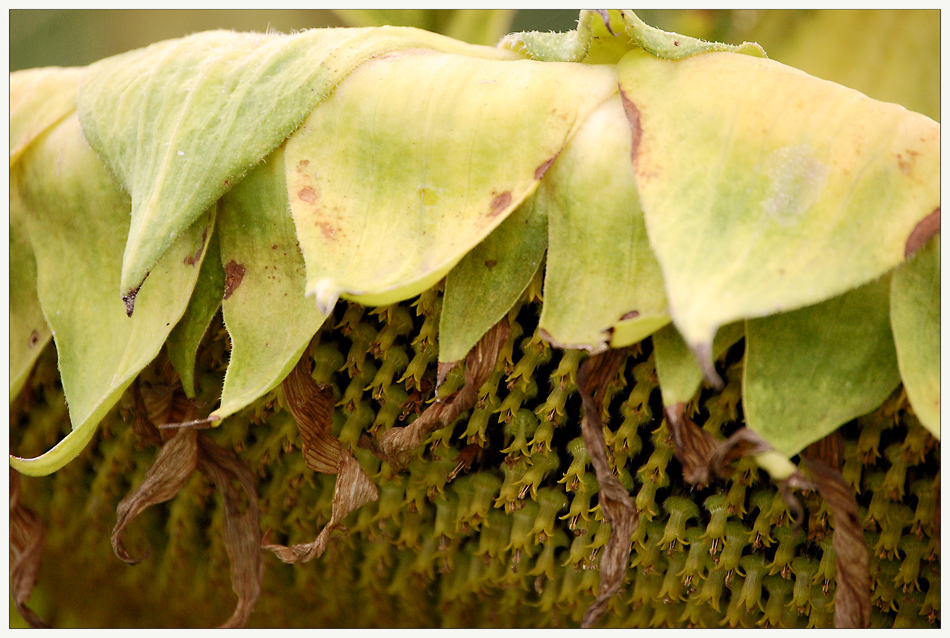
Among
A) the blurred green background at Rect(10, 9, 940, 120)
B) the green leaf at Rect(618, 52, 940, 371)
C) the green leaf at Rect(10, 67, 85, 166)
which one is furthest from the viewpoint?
the blurred green background at Rect(10, 9, 940, 120)

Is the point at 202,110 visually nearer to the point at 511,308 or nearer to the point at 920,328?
the point at 511,308

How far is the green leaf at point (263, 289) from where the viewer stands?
414mm

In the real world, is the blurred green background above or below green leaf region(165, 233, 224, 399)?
below

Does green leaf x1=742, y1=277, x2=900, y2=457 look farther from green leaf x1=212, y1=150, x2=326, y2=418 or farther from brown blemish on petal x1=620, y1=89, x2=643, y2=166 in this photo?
green leaf x1=212, y1=150, x2=326, y2=418

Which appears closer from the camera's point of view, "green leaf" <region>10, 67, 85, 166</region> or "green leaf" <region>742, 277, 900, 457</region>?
"green leaf" <region>742, 277, 900, 457</region>

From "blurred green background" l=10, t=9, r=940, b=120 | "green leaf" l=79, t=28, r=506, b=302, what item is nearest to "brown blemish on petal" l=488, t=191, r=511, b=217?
"green leaf" l=79, t=28, r=506, b=302

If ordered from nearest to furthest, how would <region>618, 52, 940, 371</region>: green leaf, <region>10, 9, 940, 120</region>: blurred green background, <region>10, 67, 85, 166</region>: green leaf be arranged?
<region>618, 52, 940, 371</region>: green leaf → <region>10, 67, 85, 166</region>: green leaf → <region>10, 9, 940, 120</region>: blurred green background

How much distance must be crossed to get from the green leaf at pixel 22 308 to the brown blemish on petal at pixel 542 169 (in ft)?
1.04

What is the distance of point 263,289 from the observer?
1.40 feet

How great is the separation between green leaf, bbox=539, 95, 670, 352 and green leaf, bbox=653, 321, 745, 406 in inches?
0.6

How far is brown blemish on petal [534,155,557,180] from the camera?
0.39 m

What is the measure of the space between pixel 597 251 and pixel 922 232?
142 millimetres

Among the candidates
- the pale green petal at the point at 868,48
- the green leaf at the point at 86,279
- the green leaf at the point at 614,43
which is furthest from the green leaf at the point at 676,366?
the pale green petal at the point at 868,48

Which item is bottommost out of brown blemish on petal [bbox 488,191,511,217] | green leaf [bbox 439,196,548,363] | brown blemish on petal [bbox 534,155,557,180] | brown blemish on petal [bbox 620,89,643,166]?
green leaf [bbox 439,196,548,363]
